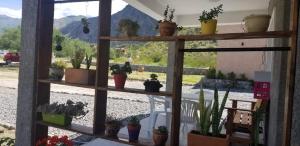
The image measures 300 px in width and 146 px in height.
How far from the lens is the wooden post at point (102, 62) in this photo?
2.47 meters

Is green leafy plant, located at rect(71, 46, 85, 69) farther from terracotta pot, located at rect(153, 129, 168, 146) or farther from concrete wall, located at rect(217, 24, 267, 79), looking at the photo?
concrete wall, located at rect(217, 24, 267, 79)

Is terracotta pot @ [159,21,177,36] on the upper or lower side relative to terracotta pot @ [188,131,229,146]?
upper

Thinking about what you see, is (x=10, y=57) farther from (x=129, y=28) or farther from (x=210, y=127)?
(x=210, y=127)

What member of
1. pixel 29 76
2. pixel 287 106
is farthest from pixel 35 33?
pixel 287 106

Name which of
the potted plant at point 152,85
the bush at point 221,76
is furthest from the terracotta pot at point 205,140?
the bush at point 221,76

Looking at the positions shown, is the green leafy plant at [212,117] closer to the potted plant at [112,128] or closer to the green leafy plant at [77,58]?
the potted plant at [112,128]

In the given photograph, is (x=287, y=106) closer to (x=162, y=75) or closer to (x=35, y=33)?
(x=35, y=33)

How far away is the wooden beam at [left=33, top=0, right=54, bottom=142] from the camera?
2.81 metres

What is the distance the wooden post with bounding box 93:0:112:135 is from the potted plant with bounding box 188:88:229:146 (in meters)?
0.83

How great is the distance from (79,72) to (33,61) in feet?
1.73

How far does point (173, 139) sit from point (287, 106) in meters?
0.80

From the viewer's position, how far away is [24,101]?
2906 mm

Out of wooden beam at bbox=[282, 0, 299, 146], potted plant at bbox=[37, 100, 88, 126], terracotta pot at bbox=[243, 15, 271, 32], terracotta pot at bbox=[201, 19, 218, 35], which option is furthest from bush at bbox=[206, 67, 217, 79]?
wooden beam at bbox=[282, 0, 299, 146]

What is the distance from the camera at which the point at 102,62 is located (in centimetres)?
251
